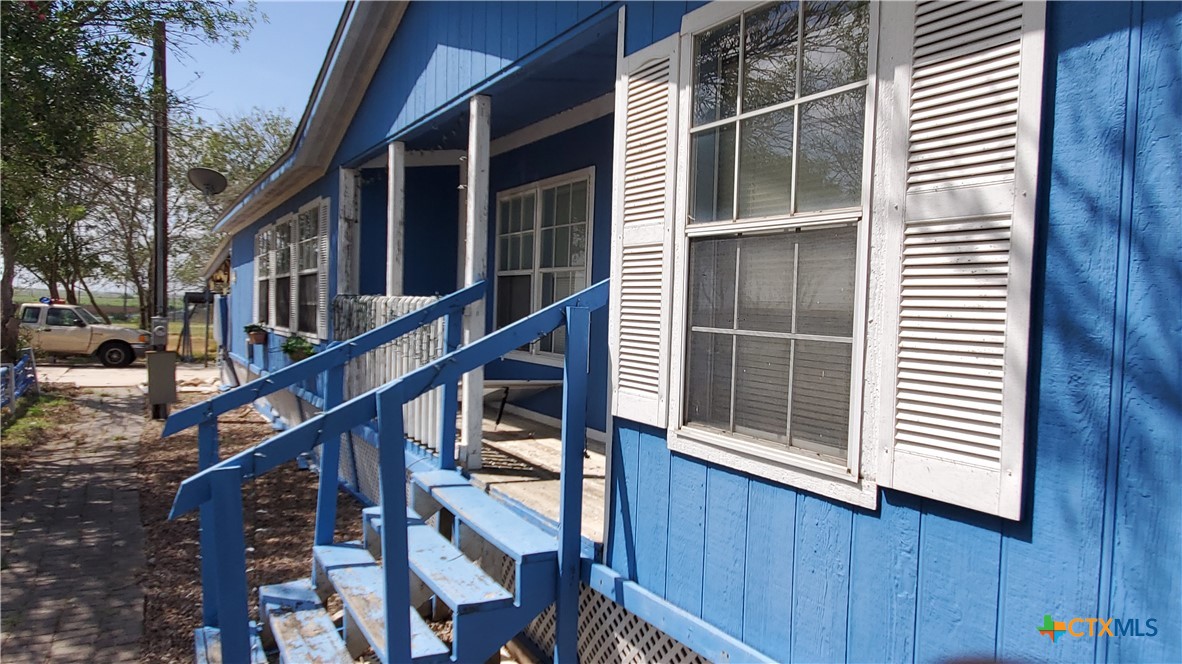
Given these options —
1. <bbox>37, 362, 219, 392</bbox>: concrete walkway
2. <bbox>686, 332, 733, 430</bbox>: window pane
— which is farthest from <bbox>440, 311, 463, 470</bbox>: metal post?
<bbox>37, 362, 219, 392</bbox>: concrete walkway

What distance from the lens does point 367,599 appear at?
129 inches

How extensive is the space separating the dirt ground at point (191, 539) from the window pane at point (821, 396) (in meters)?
3.25

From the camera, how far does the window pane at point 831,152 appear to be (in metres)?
2.15

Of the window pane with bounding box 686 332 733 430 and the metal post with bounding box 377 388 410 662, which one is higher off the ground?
the window pane with bounding box 686 332 733 430

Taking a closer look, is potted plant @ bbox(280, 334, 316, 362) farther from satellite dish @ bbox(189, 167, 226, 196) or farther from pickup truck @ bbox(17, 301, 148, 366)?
pickup truck @ bbox(17, 301, 148, 366)

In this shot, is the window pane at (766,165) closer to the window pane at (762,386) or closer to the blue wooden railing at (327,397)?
the window pane at (762,386)

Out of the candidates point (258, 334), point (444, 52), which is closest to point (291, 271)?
point (258, 334)

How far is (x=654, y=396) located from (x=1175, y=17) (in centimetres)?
184

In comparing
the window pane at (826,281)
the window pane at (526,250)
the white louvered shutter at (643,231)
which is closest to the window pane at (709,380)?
the white louvered shutter at (643,231)

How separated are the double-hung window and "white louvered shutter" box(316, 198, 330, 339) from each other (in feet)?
18.3

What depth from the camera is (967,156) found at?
1.83 meters

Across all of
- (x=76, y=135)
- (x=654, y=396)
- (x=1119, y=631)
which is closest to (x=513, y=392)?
(x=654, y=396)

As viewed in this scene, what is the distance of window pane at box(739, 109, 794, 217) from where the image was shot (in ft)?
7.79

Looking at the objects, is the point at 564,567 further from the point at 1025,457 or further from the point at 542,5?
the point at 542,5
